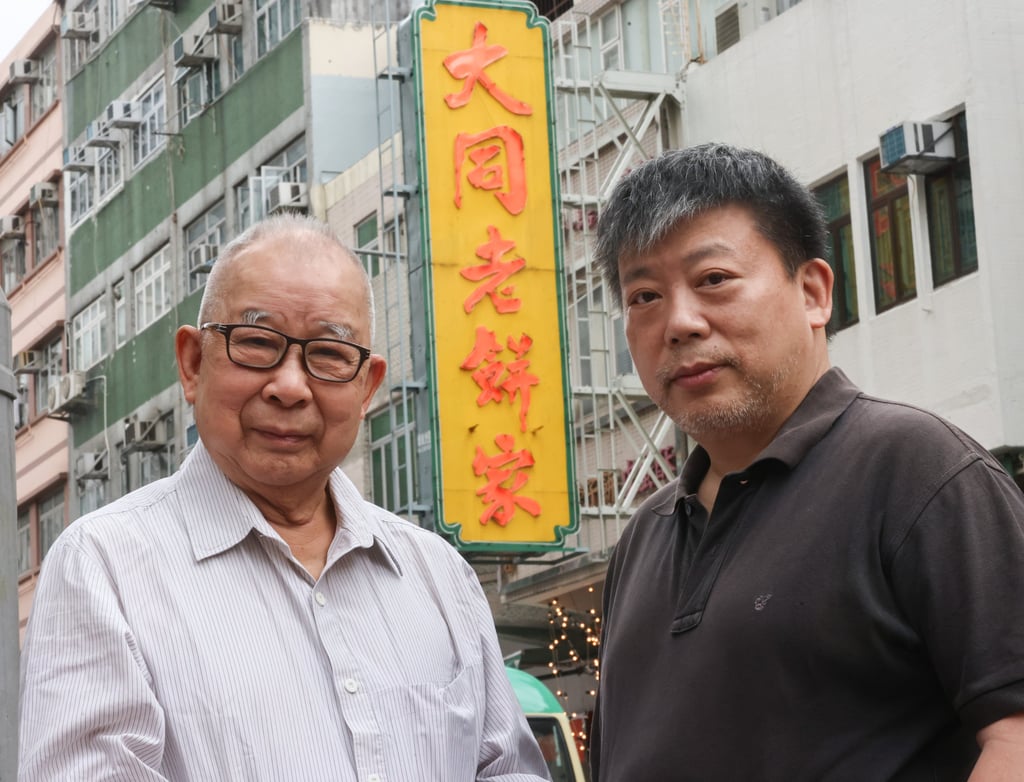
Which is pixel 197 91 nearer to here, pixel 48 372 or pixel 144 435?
pixel 144 435

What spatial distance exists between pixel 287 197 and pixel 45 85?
1367 centimetres

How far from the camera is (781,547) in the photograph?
3168 millimetres

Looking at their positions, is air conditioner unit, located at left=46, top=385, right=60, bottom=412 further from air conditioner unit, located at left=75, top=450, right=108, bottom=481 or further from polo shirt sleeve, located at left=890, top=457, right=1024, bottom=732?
polo shirt sleeve, located at left=890, top=457, right=1024, bottom=732

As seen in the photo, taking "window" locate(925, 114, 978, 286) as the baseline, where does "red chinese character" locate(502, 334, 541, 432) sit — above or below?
below

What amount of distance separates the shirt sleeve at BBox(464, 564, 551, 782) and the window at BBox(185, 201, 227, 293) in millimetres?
24238

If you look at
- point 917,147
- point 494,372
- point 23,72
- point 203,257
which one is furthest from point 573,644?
point 23,72

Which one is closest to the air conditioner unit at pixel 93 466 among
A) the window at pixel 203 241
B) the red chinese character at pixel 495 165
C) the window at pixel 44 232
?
the window at pixel 203 241

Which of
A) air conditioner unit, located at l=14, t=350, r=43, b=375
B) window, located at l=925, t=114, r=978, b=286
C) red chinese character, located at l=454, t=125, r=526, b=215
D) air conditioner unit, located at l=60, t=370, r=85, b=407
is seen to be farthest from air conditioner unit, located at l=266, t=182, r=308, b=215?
window, located at l=925, t=114, r=978, b=286

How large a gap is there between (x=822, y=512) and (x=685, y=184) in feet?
2.24

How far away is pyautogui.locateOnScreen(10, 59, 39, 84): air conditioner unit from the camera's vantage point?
37.6 metres

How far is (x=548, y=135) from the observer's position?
19297 mm

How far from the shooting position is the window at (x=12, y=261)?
37625 millimetres

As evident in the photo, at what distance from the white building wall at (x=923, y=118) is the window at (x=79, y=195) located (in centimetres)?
1998

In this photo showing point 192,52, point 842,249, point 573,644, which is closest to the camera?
point 842,249
